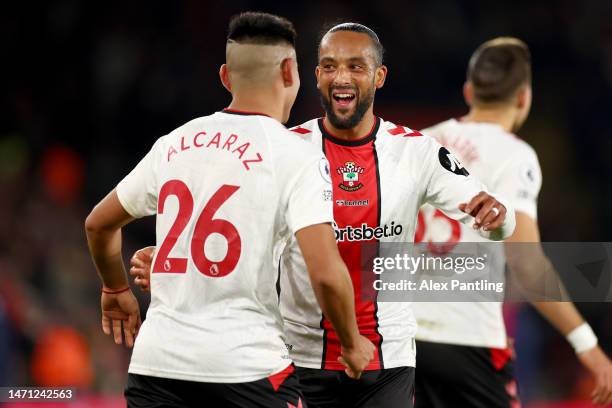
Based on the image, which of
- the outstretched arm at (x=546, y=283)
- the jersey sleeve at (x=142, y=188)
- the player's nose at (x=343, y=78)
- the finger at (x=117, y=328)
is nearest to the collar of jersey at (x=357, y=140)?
the player's nose at (x=343, y=78)

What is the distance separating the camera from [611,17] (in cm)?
1349

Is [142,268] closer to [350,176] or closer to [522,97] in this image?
[350,176]

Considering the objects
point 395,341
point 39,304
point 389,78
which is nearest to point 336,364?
point 395,341

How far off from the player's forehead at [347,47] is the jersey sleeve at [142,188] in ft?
3.57

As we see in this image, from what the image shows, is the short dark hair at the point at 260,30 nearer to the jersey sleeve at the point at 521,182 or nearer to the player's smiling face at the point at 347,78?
the player's smiling face at the point at 347,78

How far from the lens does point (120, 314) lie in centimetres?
414

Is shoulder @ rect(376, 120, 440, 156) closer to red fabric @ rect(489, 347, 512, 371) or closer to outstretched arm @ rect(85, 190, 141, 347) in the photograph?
outstretched arm @ rect(85, 190, 141, 347)

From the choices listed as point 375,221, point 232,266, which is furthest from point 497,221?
point 232,266

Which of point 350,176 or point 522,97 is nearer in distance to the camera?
point 350,176

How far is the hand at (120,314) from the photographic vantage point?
13.4ft

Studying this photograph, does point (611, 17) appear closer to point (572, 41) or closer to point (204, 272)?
point (572, 41)

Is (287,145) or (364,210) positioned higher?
(287,145)

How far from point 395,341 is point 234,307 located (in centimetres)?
112

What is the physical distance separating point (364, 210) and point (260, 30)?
96 centimetres
